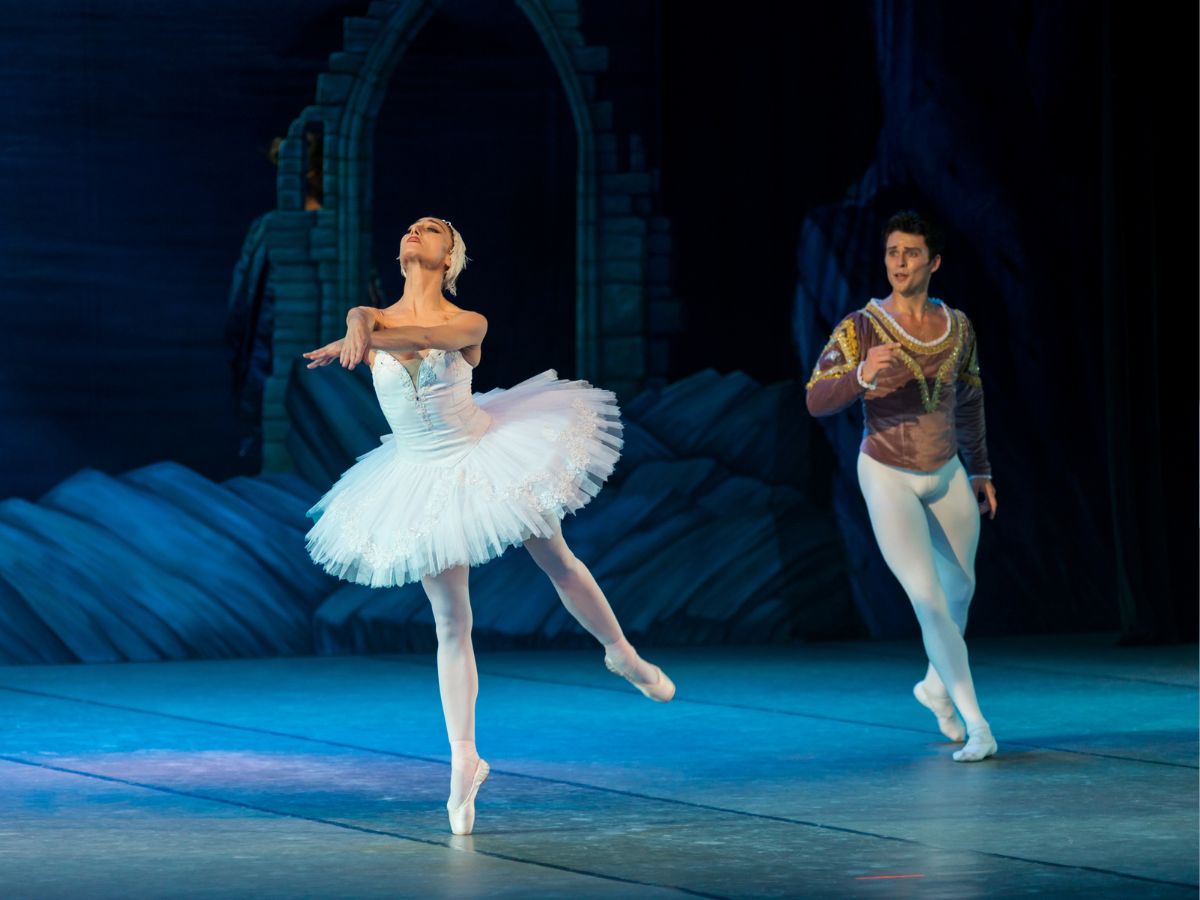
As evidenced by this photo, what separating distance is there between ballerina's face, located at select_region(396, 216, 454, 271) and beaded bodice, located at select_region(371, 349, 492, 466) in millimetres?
218

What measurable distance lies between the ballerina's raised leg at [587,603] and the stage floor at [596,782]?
303 mm

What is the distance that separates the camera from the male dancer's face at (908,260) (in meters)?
5.87

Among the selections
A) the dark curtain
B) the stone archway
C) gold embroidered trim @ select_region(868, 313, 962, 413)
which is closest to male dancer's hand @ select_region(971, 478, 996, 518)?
gold embroidered trim @ select_region(868, 313, 962, 413)

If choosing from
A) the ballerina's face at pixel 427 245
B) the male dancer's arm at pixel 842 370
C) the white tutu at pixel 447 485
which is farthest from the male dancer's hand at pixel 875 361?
the ballerina's face at pixel 427 245

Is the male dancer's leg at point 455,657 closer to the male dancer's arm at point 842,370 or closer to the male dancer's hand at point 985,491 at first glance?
the male dancer's arm at point 842,370

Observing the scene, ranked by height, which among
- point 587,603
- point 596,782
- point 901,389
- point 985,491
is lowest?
point 596,782

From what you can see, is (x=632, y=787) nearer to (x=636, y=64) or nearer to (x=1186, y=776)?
(x=1186, y=776)

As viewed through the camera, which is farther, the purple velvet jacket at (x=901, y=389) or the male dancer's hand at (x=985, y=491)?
the male dancer's hand at (x=985, y=491)

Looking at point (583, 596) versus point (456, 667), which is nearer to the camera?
point (456, 667)

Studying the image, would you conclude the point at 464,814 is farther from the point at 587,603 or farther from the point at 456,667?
the point at 587,603

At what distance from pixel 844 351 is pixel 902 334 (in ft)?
0.57

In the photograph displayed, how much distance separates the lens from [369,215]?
319 inches

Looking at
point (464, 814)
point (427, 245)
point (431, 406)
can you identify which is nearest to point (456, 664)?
A: point (464, 814)

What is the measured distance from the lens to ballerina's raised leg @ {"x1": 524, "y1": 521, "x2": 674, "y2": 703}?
5.10 metres
